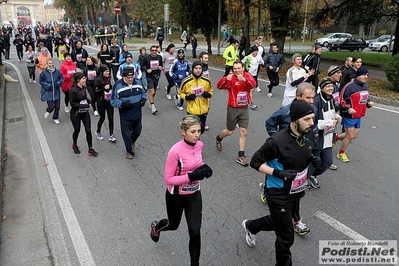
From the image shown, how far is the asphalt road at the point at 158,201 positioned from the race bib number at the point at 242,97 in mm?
1194

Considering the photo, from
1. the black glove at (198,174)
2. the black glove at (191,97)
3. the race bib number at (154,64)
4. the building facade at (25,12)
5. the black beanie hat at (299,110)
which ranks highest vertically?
the building facade at (25,12)

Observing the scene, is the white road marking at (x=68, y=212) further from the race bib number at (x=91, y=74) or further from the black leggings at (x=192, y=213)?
the race bib number at (x=91, y=74)

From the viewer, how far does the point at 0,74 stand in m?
16.7

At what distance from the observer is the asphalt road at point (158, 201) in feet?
13.9

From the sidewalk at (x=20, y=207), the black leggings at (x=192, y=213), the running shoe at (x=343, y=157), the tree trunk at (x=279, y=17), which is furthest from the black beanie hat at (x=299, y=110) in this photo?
the tree trunk at (x=279, y=17)

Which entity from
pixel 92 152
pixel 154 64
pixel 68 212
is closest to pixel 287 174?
pixel 68 212

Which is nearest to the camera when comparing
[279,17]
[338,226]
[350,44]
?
[338,226]

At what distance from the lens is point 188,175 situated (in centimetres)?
353

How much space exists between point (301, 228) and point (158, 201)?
215cm

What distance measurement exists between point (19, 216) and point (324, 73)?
1532 centimetres

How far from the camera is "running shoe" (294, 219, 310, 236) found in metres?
4.44

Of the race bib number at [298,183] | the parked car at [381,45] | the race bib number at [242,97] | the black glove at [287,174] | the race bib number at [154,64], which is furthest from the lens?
the parked car at [381,45]

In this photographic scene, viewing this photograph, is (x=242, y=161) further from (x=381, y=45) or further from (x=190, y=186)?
(x=381, y=45)

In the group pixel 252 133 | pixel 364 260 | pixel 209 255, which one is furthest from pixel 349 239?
pixel 252 133
